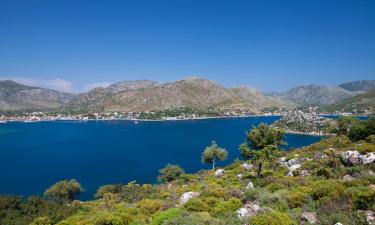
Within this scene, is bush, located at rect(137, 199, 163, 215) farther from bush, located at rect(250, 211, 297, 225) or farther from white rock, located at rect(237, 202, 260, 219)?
bush, located at rect(250, 211, 297, 225)

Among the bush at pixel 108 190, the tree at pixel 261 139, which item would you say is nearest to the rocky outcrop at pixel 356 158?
the tree at pixel 261 139

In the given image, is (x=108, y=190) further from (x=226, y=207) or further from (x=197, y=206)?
(x=226, y=207)

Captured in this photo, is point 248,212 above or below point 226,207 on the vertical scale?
above

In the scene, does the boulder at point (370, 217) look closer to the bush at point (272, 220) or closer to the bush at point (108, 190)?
the bush at point (272, 220)

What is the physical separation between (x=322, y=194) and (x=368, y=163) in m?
10.7

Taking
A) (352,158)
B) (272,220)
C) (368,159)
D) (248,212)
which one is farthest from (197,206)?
(352,158)

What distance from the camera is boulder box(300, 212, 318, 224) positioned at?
10492 mm

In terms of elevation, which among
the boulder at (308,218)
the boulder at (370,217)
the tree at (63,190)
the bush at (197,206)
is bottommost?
the tree at (63,190)

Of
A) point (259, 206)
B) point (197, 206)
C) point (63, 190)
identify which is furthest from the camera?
point (63, 190)

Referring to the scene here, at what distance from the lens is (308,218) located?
35.7 ft

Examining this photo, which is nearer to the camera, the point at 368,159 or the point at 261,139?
the point at 368,159

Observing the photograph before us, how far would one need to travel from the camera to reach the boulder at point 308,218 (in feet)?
34.4

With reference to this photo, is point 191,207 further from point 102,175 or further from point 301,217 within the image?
point 102,175

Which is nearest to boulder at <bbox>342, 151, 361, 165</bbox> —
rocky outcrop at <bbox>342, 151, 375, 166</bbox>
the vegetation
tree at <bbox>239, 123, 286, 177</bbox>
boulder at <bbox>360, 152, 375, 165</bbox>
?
rocky outcrop at <bbox>342, 151, 375, 166</bbox>
